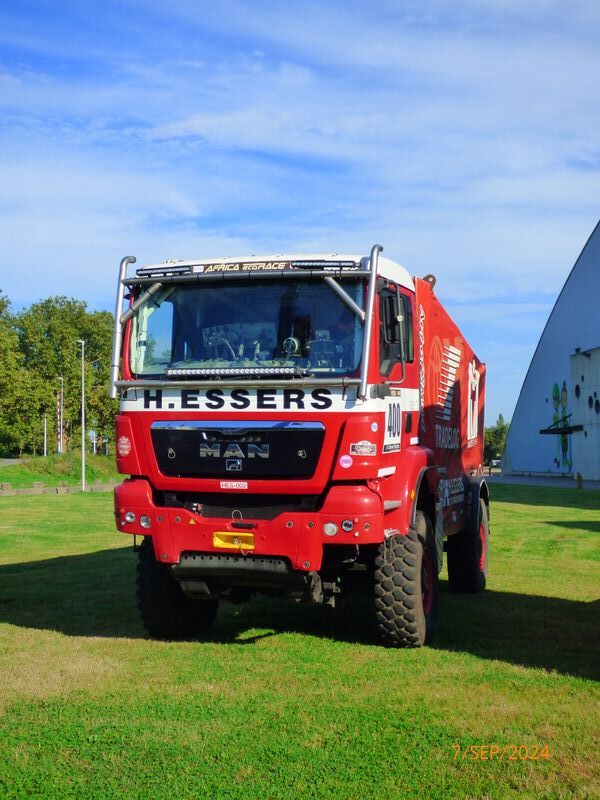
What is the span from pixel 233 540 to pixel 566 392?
70566 mm

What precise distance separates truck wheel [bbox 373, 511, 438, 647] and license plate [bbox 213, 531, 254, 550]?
→ 1.23m

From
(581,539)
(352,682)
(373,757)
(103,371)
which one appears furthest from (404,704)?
(103,371)

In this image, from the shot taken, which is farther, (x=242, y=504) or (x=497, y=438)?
(x=497, y=438)

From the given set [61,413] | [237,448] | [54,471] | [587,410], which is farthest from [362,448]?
[61,413]

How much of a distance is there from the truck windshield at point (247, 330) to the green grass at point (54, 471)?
45.3 meters

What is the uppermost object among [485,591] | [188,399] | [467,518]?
[188,399]

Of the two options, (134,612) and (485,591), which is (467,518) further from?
(134,612)

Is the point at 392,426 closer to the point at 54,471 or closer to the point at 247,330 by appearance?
the point at 247,330

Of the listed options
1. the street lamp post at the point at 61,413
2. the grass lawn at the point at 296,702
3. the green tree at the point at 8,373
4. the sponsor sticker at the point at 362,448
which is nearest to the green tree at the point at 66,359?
the street lamp post at the point at 61,413

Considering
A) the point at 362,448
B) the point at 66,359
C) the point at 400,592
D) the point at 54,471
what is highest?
the point at 66,359

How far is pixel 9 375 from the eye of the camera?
62312 millimetres

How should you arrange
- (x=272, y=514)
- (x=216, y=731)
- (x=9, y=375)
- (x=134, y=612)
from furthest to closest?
(x=9, y=375) → (x=134, y=612) → (x=272, y=514) → (x=216, y=731)

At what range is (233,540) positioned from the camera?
26.8ft

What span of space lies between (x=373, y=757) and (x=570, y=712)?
1.60m
